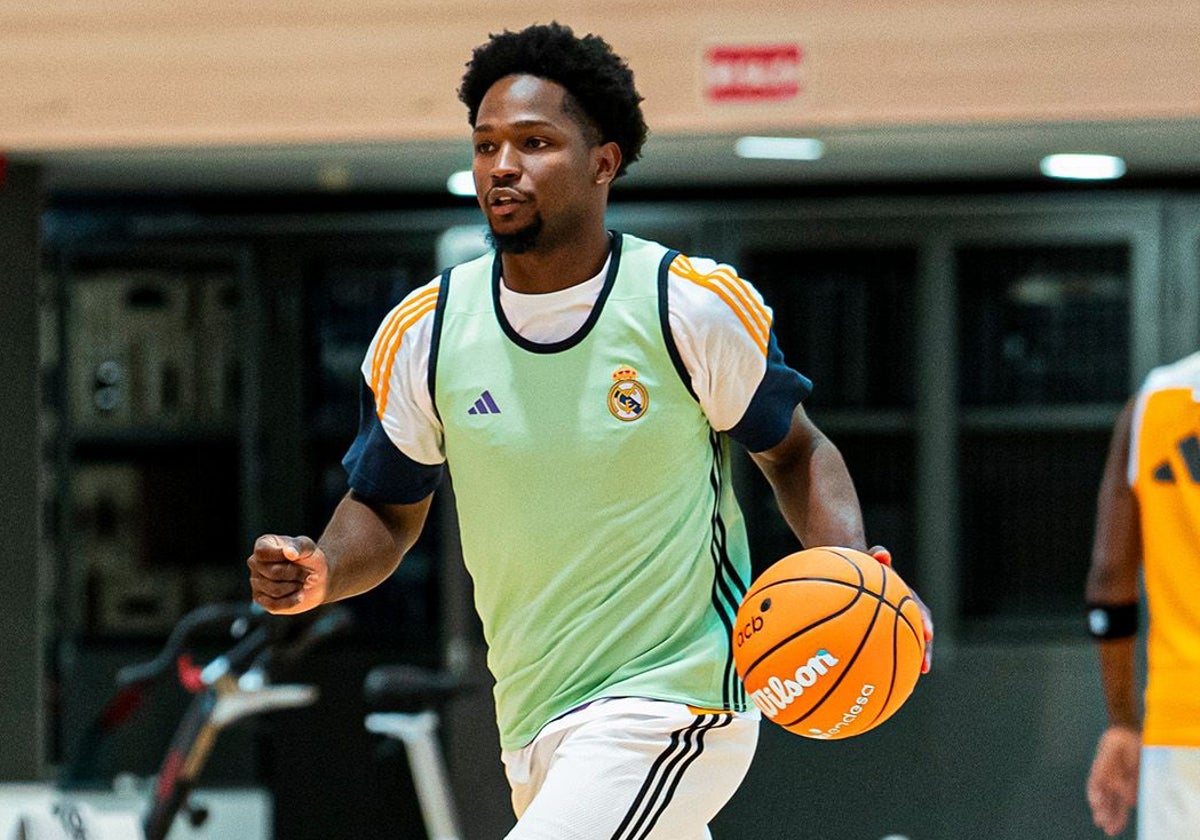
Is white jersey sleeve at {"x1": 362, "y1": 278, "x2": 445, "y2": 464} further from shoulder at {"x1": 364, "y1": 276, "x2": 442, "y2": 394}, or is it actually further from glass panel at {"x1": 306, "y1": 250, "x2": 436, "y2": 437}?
glass panel at {"x1": 306, "y1": 250, "x2": 436, "y2": 437}

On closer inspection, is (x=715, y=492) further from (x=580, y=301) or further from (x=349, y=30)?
(x=349, y=30)

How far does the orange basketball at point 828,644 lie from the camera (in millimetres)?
2549

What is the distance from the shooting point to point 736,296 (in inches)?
109

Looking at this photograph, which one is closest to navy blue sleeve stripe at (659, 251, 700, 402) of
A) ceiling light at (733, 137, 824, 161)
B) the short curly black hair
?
the short curly black hair

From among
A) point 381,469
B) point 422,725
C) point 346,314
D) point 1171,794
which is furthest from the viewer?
point 346,314

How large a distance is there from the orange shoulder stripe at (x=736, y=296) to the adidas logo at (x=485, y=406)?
1.15 ft

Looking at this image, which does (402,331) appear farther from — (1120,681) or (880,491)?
(880,491)

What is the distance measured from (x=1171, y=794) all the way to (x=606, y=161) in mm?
1686

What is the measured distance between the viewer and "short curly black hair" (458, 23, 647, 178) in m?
2.79

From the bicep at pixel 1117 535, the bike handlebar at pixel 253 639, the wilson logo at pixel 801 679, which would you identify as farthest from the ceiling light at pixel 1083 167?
the wilson logo at pixel 801 679

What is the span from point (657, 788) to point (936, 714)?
10.5 ft

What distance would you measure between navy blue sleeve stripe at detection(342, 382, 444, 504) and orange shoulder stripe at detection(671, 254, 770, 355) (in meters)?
0.56

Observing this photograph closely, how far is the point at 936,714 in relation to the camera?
18.5 feet

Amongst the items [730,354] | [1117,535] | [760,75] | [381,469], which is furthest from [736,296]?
[760,75]
